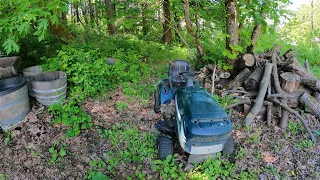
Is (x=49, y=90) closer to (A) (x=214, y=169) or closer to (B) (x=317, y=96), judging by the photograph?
(A) (x=214, y=169)

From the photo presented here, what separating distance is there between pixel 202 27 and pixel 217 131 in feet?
13.8

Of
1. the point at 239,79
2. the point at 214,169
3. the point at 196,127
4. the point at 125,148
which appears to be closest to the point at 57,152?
the point at 125,148

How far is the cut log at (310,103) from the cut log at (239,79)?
1.07 metres

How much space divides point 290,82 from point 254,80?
59 cm

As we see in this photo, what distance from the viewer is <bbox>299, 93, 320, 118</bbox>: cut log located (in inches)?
143

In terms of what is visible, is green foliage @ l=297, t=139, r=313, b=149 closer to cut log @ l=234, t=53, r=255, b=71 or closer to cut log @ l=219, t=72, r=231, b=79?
cut log @ l=234, t=53, r=255, b=71

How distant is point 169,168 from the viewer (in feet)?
9.00

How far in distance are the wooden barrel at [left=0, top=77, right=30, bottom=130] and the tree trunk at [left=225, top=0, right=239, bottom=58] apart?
399 centimetres

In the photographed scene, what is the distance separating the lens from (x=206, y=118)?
2346 millimetres

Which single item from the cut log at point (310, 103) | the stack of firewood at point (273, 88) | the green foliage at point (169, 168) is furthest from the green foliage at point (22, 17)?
the cut log at point (310, 103)

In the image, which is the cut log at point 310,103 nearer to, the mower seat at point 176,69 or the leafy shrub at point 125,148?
the mower seat at point 176,69

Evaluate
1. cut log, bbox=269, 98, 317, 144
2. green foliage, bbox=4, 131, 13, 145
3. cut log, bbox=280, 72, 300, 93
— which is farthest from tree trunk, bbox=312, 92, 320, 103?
green foliage, bbox=4, 131, 13, 145

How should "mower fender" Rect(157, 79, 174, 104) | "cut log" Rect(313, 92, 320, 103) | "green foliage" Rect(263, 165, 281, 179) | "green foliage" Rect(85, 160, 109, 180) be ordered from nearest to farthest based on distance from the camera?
"green foliage" Rect(85, 160, 109, 180) → "green foliage" Rect(263, 165, 281, 179) → "mower fender" Rect(157, 79, 174, 104) → "cut log" Rect(313, 92, 320, 103)

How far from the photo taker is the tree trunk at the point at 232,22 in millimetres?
4504
